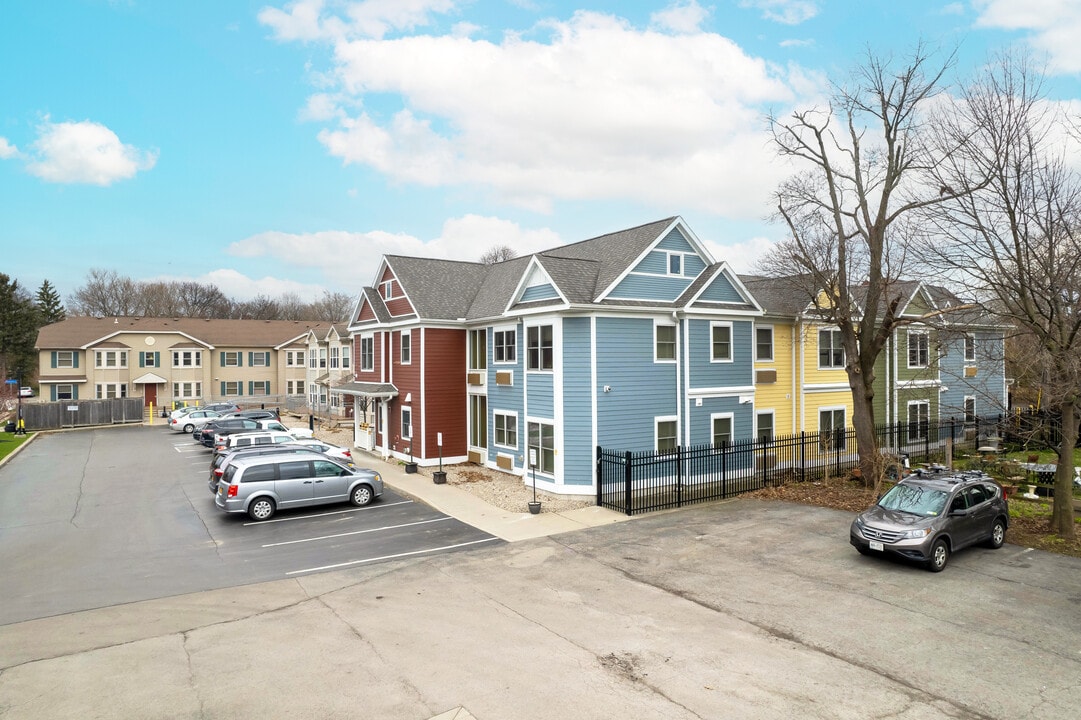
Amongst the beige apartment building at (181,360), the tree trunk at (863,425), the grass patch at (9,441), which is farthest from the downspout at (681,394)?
the beige apartment building at (181,360)

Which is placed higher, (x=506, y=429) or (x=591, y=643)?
(x=506, y=429)

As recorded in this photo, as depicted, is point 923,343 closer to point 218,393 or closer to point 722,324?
point 722,324

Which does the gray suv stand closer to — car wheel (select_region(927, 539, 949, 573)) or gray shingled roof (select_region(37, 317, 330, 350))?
car wheel (select_region(927, 539, 949, 573))

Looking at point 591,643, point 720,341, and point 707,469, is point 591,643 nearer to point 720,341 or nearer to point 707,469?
point 707,469

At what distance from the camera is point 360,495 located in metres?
19.7

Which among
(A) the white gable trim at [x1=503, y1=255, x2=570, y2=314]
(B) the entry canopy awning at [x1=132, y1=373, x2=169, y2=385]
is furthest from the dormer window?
(B) the entry canopy awning at [x1=132, y1=373, x2=169, y2=385]

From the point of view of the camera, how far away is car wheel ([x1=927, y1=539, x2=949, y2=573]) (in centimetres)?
1234

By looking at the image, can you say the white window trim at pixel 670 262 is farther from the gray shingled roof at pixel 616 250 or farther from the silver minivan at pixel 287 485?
the silver minivan at pixel 287 485

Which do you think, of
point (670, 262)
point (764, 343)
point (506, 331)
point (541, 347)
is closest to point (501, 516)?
point (541, 347)

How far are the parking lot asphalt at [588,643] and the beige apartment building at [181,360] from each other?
4017cm

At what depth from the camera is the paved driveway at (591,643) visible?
24.9ft

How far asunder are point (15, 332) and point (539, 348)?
73.5 m

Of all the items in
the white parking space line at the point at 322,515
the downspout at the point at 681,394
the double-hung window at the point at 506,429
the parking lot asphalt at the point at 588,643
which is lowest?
the white parking space line at the point at 322,515

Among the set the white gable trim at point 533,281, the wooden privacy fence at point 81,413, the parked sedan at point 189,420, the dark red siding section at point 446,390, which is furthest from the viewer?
the wooden privacy fence at point 81,413
